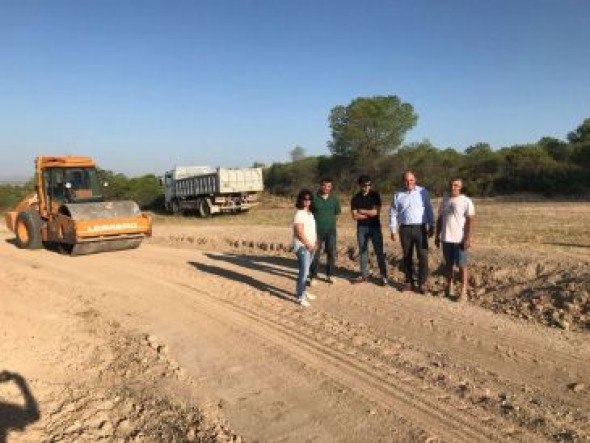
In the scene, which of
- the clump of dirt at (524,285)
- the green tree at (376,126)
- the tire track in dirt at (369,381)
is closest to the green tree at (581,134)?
the green tree at (376,126)

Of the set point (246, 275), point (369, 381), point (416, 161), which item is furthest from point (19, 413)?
point (416, 161)

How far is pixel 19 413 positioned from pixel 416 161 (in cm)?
3113

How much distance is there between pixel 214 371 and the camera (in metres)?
6.11

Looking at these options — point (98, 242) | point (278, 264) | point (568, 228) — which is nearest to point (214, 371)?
point (278, 264)

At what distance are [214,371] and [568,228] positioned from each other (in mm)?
10845

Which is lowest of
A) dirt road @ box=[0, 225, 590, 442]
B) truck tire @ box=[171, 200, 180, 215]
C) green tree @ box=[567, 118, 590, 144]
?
dirt road @ box=[0, 225, 590, 442]

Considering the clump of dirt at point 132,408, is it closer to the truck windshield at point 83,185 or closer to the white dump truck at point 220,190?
the truck windshield at point 83,185

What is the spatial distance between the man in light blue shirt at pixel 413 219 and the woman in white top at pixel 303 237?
50.4 inches

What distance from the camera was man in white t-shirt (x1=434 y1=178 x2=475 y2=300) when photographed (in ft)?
27.7

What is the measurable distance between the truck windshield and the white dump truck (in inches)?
412

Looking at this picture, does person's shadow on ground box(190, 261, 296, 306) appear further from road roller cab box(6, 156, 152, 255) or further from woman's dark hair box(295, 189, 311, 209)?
road roller cab box(6, 156, 152, 255)

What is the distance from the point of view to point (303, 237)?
8273mm

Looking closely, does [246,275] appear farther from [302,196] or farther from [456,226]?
[456,226]

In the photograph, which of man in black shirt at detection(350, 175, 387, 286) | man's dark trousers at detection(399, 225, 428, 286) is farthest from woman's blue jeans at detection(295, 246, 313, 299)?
man's dark trousers at detection(399, 225, 428, 286)
